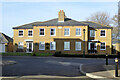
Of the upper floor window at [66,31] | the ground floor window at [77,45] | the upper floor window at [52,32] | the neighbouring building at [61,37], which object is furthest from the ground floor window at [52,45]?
the ground floor window at [77,45]

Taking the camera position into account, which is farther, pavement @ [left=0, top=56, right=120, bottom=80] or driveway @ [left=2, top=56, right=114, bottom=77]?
driveway @ [left=2, top=56, right=114, bottom=77]

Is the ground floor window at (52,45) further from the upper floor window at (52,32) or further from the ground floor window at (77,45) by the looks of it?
the ground floor window at (77,45)

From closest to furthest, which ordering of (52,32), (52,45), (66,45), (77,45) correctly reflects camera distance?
1. (66,45)
2. (77,45)
3. (52,45)
4. (52,32)

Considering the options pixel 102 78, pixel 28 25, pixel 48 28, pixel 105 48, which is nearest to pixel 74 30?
pixel 48 28

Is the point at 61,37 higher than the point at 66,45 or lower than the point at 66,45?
higher

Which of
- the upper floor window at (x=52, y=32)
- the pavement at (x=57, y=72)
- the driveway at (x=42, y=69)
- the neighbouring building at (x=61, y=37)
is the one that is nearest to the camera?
the pavement at (x=57, y=72)

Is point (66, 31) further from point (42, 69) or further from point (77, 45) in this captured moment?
point (42, 69)

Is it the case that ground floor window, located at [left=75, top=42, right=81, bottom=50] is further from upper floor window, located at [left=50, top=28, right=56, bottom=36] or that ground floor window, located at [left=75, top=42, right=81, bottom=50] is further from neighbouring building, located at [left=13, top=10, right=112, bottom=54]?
upper floor window, located at [left=50, top=28, right=56, bottom=36]

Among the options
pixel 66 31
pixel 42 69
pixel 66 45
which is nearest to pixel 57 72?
pixel 42 69

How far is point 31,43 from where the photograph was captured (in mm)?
34219

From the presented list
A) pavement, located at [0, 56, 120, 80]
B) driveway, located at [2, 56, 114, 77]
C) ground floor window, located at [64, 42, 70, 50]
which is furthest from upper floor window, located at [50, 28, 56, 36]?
pavement, located at [0, 56, 120, 80]

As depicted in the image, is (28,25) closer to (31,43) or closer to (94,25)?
(31,43)

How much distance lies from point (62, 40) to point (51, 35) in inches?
97.1

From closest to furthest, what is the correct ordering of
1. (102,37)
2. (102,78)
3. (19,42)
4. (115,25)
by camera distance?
(102,78) → (102,37) → (19,42) → (115,25)
